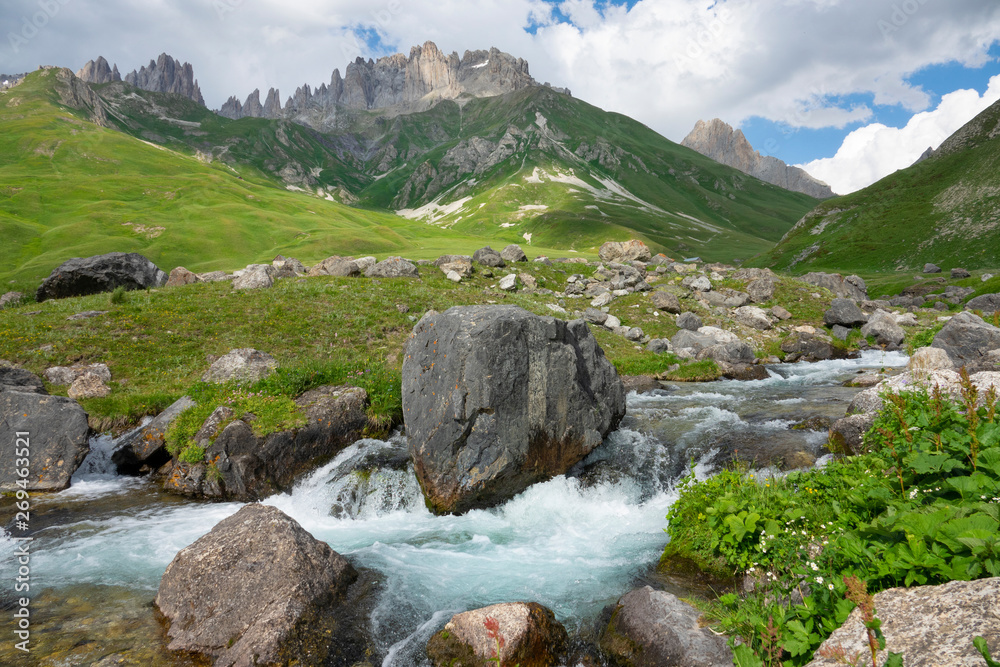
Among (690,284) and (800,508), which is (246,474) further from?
(690,284)

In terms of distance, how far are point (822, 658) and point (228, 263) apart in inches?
3360

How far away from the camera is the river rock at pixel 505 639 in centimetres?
777

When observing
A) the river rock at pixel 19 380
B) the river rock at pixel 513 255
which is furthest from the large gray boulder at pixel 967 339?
the river rock at pixel 513 255

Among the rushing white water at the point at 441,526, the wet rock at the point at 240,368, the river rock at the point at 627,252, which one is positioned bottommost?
the rushing white water at the point at 441,526

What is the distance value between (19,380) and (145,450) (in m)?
5.98

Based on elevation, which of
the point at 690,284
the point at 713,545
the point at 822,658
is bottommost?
the point at 713,545

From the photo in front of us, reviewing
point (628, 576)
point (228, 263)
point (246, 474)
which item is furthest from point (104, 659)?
point (228, 263)

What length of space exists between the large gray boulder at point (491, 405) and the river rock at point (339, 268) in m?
30.6

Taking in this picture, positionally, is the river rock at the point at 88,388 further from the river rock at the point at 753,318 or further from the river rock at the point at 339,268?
the river rock at the point at 753,318

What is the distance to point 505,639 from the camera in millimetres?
7719

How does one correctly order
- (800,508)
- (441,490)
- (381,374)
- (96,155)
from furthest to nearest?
1. (96,155)
2. (381,374)
3. (441,490)
4. (800,508)

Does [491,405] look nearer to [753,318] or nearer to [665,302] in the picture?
[665,302]

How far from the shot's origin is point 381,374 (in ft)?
70.6

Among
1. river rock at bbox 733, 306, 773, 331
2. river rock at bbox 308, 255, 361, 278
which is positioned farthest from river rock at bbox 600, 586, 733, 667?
river rock at bbox 308, 255, 361, 278
